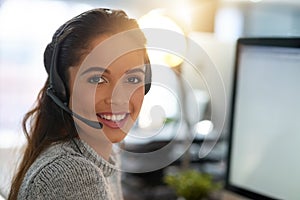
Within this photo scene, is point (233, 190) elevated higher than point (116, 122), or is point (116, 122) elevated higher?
→ point (116, 122)

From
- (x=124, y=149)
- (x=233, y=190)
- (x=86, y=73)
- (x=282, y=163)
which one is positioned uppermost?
(x=86, y=73)

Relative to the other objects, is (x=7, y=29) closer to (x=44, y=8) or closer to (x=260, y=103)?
(x=44, y=8)

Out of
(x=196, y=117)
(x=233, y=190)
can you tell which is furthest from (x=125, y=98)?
(x=233, y=190)

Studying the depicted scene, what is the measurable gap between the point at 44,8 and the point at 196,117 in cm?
40

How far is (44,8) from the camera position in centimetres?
47

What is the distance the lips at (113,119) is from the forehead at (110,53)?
0.05 metres

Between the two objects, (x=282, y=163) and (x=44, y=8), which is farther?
(x=282, y=163)

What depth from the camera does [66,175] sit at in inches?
15.6

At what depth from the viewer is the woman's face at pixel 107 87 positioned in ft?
1.25

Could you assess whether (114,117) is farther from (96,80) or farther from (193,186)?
(193,186)

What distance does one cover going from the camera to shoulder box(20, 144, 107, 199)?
0.39m

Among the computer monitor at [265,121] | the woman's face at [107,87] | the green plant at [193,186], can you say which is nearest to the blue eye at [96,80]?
the woman's face at [107,87]

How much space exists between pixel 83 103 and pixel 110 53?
5 cm

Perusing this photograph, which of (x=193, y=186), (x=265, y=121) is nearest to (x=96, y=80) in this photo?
(x=265, y=121)
